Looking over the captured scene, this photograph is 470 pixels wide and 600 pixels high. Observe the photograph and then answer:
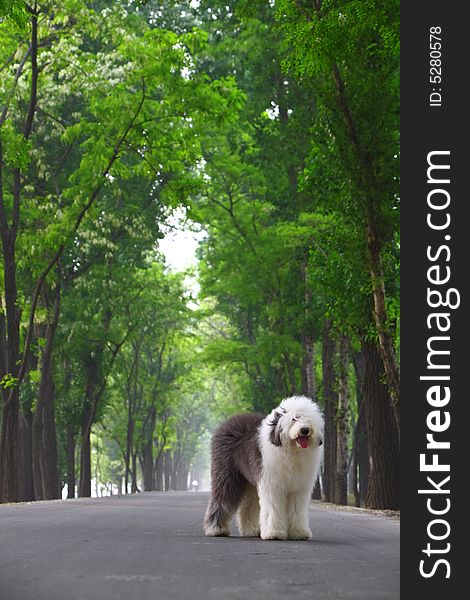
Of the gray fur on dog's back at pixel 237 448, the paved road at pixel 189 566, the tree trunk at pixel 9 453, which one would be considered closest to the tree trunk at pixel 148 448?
the tree trunk at pixel 9 453

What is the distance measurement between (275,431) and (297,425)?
1.22 ft

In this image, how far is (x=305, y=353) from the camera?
31266mm

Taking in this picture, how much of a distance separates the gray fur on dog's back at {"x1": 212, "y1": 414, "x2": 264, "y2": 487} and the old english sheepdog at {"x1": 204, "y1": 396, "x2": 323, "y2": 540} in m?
0.01

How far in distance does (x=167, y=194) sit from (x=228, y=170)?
723 cm

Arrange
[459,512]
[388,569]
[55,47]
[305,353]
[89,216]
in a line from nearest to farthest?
[459,512] < [388,569] < [55,47] < [89,216] < [305,353]

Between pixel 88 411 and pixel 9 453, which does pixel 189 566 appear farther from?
pixel 88 411

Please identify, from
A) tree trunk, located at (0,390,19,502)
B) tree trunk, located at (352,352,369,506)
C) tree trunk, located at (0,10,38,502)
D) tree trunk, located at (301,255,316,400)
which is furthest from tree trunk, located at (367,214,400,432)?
tree trunk, located at (352,352,369,506)

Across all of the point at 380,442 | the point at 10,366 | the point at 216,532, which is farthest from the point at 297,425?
the point at 10,366

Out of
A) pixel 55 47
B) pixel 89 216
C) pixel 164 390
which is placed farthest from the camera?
pixel 164 390

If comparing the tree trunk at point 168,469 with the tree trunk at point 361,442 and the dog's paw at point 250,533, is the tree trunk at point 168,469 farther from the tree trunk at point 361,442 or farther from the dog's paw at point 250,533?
the dog's paw at point 250,533

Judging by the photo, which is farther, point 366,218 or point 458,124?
point 366,218

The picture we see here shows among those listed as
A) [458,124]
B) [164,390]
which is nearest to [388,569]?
[458,124]

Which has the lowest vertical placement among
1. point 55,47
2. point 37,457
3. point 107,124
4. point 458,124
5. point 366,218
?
point 37,457

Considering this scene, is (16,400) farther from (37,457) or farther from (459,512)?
(459,512)
